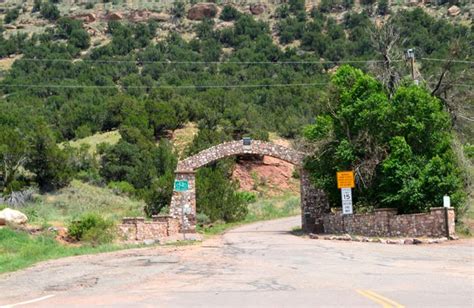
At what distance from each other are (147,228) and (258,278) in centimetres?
1863

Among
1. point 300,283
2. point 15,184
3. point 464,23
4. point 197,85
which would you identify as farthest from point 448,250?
point 464,23

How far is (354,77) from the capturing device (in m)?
31.3

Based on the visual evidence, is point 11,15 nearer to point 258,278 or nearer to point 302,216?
point 302,216

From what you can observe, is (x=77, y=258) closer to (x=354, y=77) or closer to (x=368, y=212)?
(x=368, y=212)

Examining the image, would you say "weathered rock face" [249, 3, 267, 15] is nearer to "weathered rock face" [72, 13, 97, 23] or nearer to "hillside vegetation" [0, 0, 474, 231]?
"hillside vegetation" [0, 0, 474, 231]

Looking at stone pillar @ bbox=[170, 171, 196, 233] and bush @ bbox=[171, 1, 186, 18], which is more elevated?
bush @ bbox=[171, 1, 186, 18]

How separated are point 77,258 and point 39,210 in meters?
18.5

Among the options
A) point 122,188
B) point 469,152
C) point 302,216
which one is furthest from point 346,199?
point 122,188

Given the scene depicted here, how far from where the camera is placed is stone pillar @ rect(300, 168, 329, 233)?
1367 inches

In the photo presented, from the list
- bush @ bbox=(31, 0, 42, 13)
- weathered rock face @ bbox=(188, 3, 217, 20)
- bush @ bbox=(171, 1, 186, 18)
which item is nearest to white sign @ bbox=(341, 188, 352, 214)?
weathered rock face @ bbox=(188, 3, 217, 20)

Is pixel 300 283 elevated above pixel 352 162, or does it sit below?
below

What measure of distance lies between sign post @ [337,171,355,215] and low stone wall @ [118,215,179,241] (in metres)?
8.95

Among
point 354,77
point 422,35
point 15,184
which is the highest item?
point 422,35

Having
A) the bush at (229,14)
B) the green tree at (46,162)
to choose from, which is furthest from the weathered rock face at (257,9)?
the green tree at (46,162)
